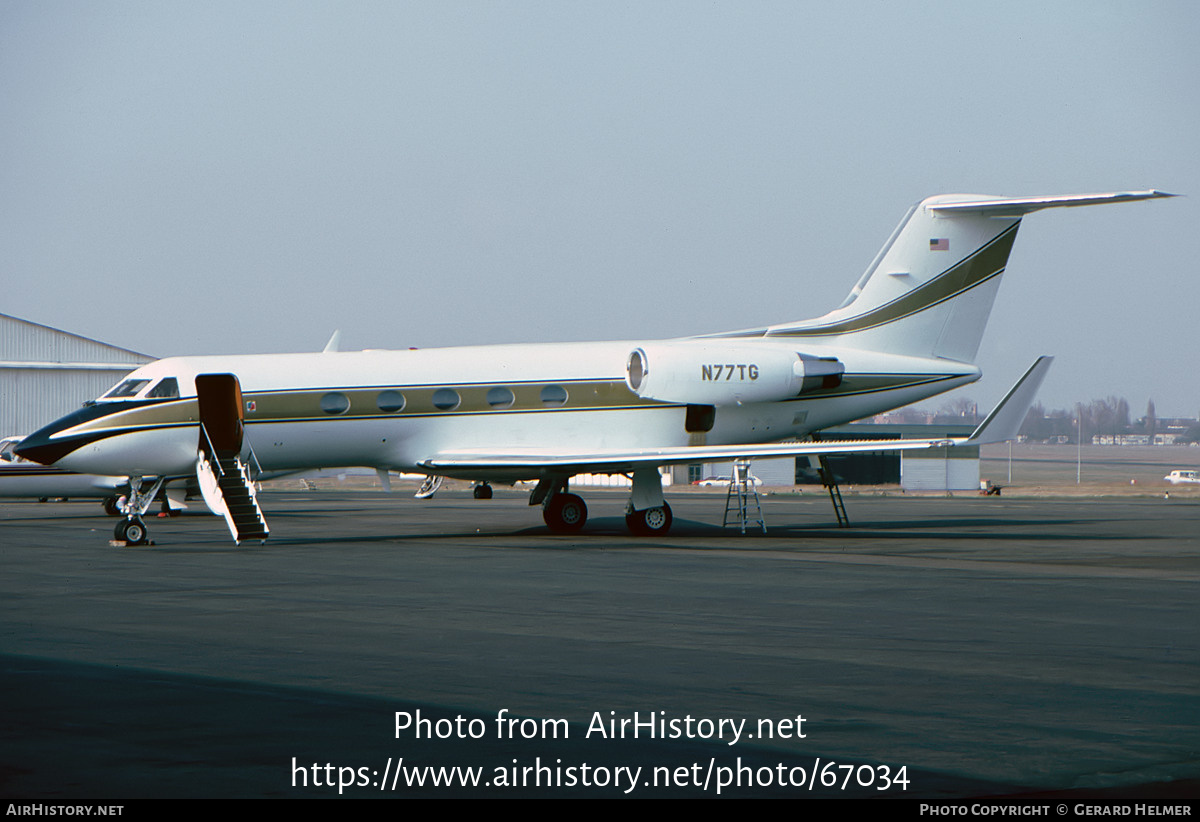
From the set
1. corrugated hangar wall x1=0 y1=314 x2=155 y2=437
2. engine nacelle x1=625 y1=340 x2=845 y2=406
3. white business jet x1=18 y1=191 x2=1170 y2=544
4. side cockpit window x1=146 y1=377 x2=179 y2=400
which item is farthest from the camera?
corrugated hangar wall x1=0 y1=314 x2=155 y2=437

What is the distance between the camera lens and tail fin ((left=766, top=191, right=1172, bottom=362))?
1016 inches

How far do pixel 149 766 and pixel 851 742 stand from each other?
11.2 ft

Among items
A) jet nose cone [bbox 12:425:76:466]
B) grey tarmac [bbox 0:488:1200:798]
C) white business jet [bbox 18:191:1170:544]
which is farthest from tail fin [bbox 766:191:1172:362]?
jet nose cone [bbox 12:425:76:466]

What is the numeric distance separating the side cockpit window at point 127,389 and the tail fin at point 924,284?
11725mm

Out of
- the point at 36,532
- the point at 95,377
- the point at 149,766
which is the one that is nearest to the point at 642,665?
the point at 149,766

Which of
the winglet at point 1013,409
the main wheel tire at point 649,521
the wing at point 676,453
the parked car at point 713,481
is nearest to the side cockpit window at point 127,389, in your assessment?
the wing at point 676,453

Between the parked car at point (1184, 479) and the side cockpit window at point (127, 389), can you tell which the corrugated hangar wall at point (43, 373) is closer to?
the side cockpit window at point (127, 389)

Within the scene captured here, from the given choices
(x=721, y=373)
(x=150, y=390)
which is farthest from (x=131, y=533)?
(x=721, y=373)

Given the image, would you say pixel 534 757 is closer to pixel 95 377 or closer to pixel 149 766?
pixel 149 766

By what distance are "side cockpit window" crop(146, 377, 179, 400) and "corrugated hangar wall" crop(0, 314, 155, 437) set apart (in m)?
33.1

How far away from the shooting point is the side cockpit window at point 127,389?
73.9ft

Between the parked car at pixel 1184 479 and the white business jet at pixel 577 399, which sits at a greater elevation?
the white business jet at pixel 577 399

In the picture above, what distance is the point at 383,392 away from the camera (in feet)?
77.1

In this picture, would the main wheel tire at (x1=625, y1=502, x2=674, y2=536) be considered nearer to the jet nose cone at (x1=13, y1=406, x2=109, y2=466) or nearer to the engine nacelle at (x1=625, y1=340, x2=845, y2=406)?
the engine nacelle at (x1=625, y1=340, x2=845, y2=406)
